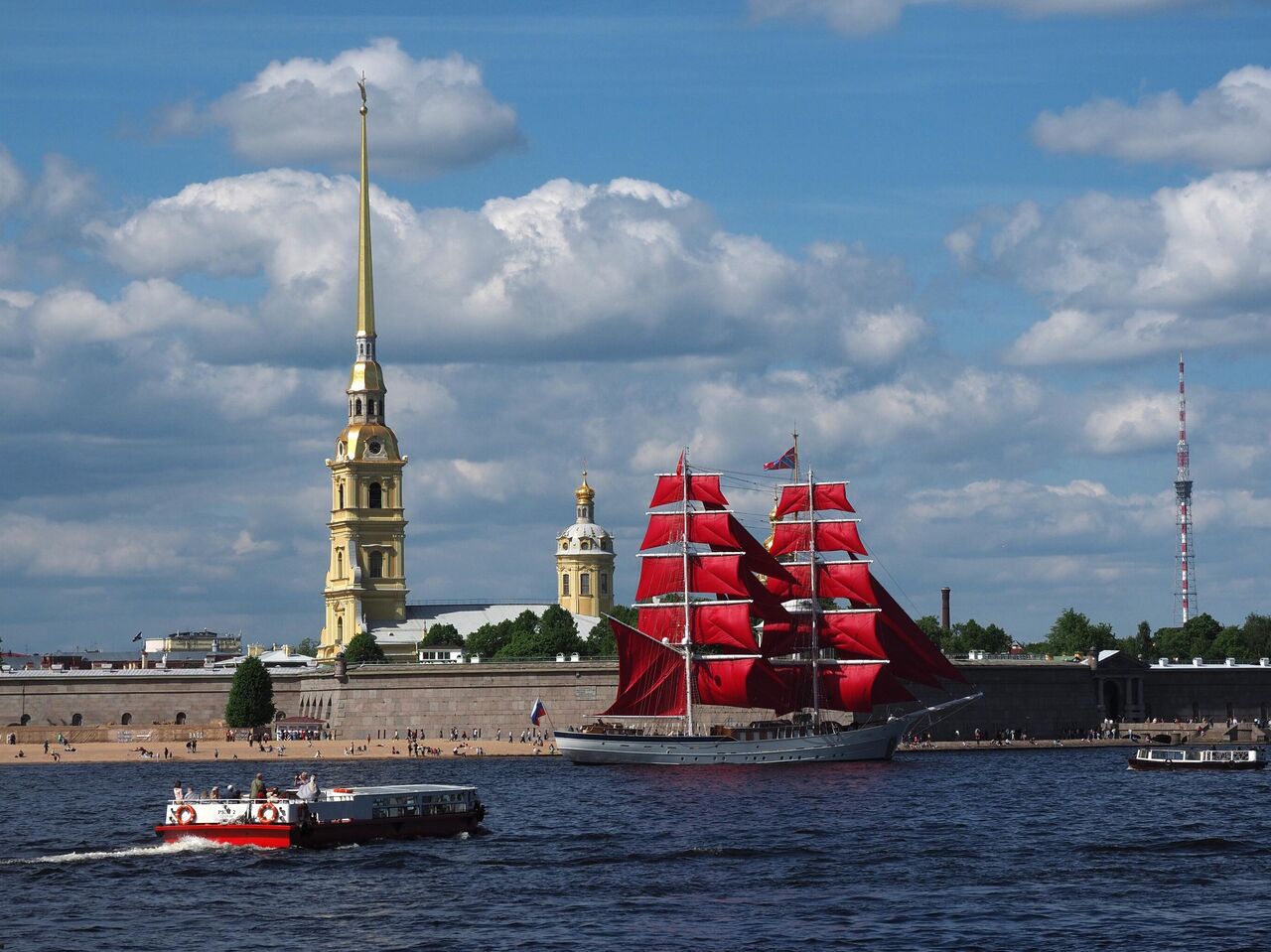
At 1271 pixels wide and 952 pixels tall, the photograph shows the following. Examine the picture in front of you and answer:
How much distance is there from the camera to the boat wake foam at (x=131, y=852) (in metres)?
60.7

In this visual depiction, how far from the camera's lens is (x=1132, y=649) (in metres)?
187

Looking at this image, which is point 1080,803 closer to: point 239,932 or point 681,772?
point 681,772

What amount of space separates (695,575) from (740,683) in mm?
5854

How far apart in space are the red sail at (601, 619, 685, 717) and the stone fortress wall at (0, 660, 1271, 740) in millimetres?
19491

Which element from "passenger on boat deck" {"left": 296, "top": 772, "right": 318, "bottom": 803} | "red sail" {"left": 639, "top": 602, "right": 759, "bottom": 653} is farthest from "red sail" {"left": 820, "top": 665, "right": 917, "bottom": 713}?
"passenger on boat deck" {"left": 296, "top": 772, "right": 318, "bottom": 803}

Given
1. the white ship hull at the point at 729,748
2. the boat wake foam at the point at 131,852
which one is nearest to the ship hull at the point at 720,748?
the white ship hull at the point at 729,748

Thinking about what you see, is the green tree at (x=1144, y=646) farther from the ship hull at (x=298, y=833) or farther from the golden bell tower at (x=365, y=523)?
the ship hull at (x=298, y=833)

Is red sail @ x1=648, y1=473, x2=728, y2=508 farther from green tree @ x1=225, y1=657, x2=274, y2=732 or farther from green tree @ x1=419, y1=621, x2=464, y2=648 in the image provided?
green tree @ x1=419, y1=621, x2=464, y2=648

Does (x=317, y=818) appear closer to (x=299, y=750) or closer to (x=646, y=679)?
(x=646, y=679)

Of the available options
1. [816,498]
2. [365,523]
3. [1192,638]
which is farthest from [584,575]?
[816,498]

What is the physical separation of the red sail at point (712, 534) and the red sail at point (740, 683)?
16.7ft

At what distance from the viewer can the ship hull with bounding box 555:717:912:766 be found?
108 metres

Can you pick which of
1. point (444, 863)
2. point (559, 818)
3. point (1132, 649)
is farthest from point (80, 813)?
point (1132, 649)

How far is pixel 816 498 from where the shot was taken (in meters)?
119
